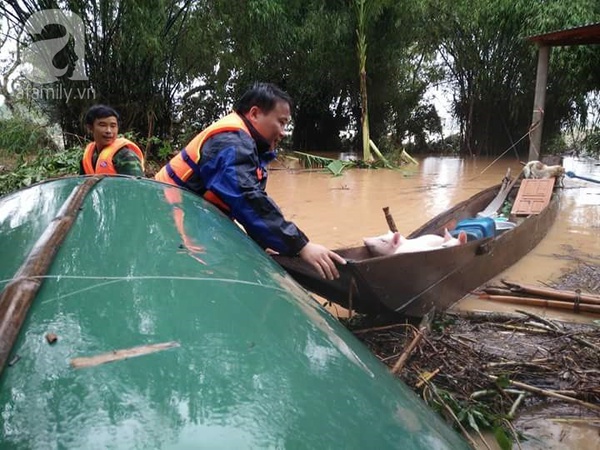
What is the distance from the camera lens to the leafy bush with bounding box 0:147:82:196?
233 inches

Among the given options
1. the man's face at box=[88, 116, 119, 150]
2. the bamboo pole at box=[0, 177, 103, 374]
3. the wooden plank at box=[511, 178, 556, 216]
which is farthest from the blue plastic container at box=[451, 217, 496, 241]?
the bamboo pole at box=[0, 177, 103, 374]

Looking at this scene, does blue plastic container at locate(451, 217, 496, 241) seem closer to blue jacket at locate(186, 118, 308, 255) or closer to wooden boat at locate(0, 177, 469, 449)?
blue jacket at locate(186, 118, 308, 255)

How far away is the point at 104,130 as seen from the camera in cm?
316

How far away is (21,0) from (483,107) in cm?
1330

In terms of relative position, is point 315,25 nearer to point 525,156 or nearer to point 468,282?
point 525,156

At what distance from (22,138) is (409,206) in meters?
6.49

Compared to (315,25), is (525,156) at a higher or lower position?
lower

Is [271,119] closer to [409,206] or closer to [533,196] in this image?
[533,196]

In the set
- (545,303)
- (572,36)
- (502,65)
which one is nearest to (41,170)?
(545,303)

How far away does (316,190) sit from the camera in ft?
28.4

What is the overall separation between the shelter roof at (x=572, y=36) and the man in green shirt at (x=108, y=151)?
685 cm

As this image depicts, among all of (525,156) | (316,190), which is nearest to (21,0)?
(316,190)

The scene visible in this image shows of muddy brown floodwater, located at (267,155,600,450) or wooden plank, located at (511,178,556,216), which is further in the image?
wooden plank, located at (511,178,556,216)

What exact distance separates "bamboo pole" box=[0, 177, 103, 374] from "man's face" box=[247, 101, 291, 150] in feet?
2.69
